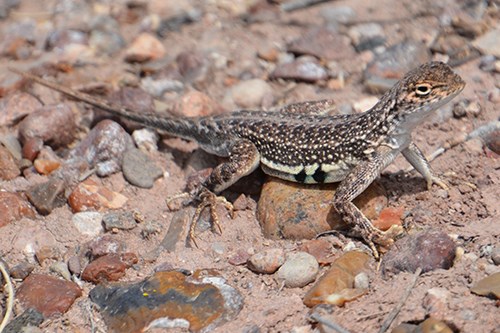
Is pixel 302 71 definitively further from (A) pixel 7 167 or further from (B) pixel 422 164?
(A) pixel 7 167

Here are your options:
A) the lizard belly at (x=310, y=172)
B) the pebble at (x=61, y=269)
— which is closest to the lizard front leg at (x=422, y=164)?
the lizard belly at (x=310, y=172)

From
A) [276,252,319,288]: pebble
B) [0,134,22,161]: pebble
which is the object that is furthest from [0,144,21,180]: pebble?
[276,252,319,288]: pebble

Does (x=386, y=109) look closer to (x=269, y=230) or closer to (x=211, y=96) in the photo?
(x=269, y=230)

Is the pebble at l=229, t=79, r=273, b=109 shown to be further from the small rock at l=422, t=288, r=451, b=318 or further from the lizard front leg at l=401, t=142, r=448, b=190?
the small rock at l=422, t=288, r=451, b=318

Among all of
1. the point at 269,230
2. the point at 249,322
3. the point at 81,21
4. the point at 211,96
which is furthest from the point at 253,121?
the point at 81,21

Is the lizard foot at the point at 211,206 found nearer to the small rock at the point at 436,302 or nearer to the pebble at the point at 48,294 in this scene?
the pebble at the point at 48,294

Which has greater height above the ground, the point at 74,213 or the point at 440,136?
the point at 440,136

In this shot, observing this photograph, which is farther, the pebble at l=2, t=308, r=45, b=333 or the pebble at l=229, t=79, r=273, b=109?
the pebble at l=229, t=79, r=273, b=109

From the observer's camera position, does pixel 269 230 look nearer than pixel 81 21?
Yes
